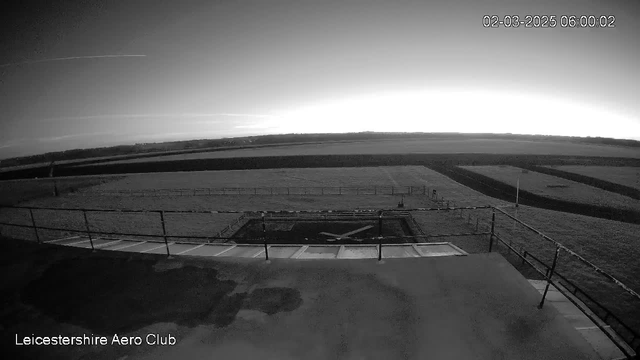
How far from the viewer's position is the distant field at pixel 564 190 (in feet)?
86.3

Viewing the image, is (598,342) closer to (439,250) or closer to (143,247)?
(439,250)

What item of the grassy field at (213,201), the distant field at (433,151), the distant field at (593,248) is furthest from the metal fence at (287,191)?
the distant field at (433,151)

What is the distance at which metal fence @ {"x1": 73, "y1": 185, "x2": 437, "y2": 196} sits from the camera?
30594mm

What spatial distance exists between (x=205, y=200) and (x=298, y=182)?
45.5 ft

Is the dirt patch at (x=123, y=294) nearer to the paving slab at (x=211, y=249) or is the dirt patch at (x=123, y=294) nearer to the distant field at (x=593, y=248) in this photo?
the paving slab at (x=211, y=249)

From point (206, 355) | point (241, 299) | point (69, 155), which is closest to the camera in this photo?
point (206, 355)

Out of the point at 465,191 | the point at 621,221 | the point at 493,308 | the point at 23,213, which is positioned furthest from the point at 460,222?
the point at 23,213

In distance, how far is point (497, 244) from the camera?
16.1m

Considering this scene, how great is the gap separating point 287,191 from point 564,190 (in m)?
36.1

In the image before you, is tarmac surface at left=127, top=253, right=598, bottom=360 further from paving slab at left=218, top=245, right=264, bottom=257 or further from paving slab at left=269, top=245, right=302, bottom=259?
paving slab at left=218, top=245, right=264, bottom=257

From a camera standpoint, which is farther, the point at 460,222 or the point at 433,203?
the point at 433,203

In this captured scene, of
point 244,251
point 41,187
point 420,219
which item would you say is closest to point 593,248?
point 420,219

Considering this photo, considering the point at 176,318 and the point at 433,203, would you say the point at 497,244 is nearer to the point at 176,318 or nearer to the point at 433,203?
the point at 433,203

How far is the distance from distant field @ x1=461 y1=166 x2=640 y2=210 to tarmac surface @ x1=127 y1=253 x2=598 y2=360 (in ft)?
113
